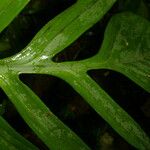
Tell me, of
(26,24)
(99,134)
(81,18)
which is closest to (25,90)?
(81,18)

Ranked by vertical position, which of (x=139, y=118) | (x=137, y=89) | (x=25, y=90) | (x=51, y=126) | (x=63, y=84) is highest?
(x=25, y=90)

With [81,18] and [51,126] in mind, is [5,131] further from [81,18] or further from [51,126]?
[81,18]

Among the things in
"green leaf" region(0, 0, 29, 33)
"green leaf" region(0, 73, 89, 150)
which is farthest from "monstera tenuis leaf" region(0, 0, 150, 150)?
"green leaf" region(0, 0, 29, 33)

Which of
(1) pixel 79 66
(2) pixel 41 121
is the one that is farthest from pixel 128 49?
(2) pixel 41 121

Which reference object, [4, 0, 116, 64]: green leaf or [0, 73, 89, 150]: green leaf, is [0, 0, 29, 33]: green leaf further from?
[0, 73, 89, 150]: green leaf

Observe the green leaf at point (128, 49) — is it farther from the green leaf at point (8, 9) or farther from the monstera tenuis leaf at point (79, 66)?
the green leaf at point (8, 9)

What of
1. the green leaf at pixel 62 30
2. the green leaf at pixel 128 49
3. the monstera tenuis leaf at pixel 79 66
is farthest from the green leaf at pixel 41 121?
the green leaf at pixel 128 49
